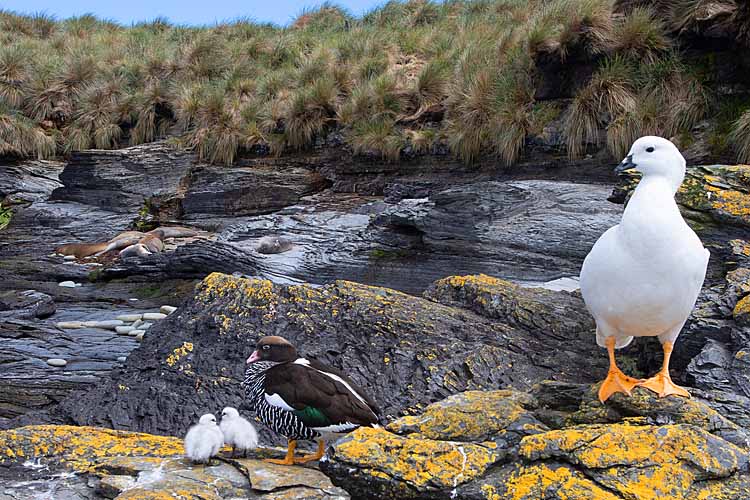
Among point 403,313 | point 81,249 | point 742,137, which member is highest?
point 742,137

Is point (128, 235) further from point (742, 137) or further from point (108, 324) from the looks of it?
point (742, 137)

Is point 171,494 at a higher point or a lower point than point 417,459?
lower

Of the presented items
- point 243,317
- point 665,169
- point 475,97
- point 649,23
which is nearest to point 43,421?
point 243,317

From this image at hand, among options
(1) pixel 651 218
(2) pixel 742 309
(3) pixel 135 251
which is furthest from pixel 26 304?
(1) pixel 651 218

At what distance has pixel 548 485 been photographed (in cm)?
384

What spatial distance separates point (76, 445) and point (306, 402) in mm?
1806

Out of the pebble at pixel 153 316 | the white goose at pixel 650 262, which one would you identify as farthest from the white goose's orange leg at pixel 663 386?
the pebble at pixel 153 316

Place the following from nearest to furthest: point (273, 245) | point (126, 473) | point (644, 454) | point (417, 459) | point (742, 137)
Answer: point (644, 454) → point (417, 459) → point (126, 473) → point (742, 137) → point (273, 245)

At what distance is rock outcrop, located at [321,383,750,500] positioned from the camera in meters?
3.81

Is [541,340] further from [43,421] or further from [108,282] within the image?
[108,282]

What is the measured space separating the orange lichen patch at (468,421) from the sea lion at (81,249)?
13.8m

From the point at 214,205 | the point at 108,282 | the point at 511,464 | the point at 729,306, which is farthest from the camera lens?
the point at 214,205

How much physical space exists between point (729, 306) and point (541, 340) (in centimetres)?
168

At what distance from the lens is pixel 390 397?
6.80 m
